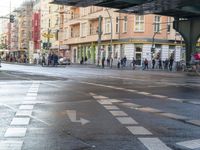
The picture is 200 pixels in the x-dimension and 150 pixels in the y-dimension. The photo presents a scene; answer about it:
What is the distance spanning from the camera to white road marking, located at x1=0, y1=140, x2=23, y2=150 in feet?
23.3

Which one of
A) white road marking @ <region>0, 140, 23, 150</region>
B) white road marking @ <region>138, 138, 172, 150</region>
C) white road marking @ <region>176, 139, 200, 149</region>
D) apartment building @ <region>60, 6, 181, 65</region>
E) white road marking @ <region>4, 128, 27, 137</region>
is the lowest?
white road marking @ <region>176, 139, 200, 149</region>

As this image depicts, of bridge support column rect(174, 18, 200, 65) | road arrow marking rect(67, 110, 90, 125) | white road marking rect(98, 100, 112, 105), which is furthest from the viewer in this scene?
bridge support column rect(174, 18, 200, 65)

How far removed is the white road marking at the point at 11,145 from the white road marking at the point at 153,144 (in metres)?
1.90

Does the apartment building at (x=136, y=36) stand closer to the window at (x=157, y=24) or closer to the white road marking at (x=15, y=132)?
the window at (x=157, y=24)

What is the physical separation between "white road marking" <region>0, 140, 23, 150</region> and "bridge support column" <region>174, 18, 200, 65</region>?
44653 mm

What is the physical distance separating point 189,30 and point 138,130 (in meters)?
43.9

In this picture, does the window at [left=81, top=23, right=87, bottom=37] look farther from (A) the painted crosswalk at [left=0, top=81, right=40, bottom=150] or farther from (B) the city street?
(A) the painted crosswalk at [left=0, top=81, right=40, bottom=150]

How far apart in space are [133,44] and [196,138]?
66970mm

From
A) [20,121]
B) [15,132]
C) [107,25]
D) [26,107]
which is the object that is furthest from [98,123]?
[107,25]

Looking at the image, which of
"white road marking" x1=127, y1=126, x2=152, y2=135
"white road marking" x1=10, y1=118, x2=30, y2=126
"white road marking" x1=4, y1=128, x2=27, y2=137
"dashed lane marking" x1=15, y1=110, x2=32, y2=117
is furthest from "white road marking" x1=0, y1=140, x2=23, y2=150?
"dashed lane marking" x1=15, y1=110, x2=32, y2=117

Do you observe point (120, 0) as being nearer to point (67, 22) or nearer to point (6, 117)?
point (6, 117)

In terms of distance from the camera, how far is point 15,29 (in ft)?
570

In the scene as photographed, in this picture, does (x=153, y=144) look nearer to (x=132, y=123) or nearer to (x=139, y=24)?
(x=132, y=123)

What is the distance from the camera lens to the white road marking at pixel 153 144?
729 cm
